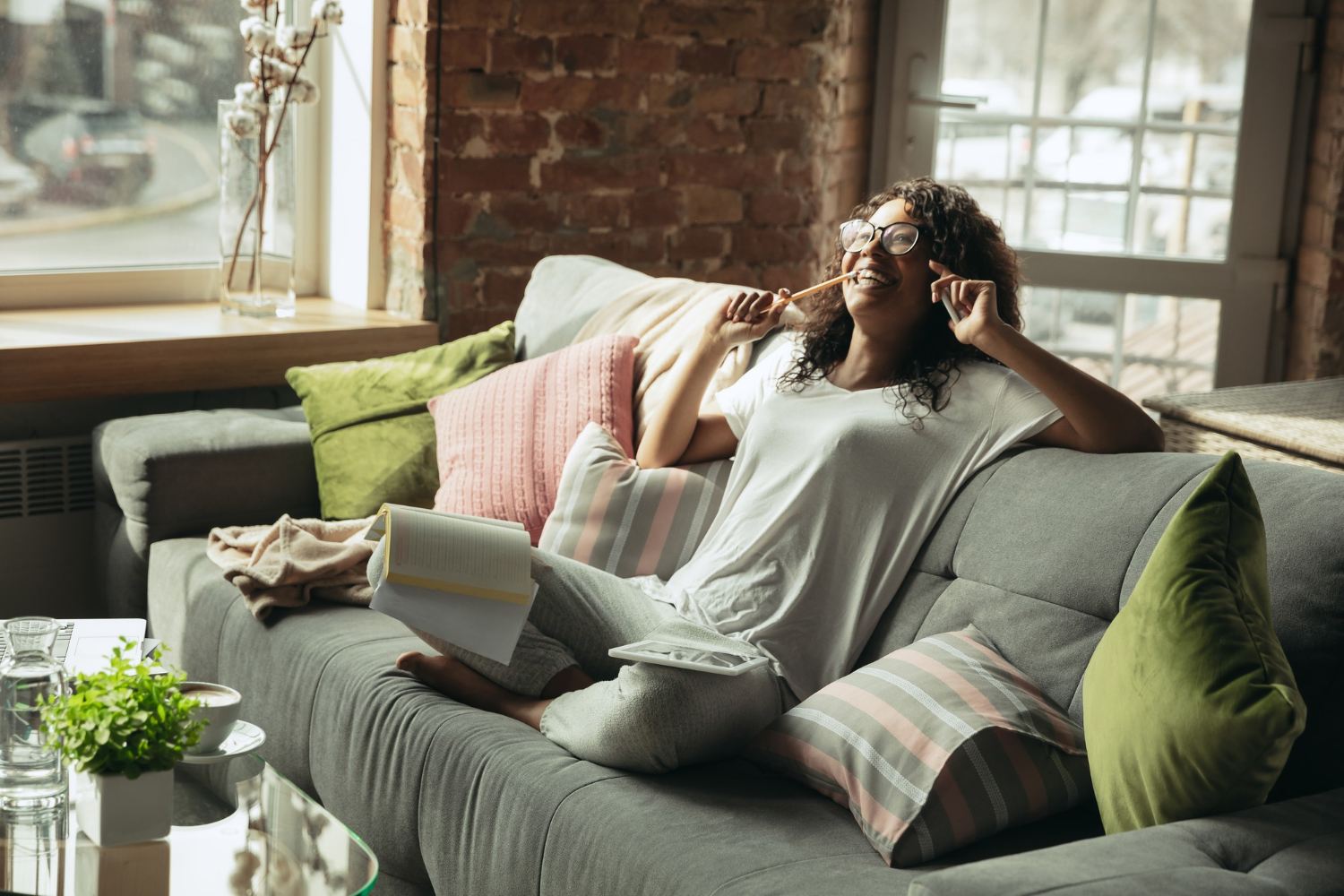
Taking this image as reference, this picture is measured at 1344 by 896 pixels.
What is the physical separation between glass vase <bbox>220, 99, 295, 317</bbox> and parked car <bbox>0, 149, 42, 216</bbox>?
420 mm

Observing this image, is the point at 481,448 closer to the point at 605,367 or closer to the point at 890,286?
the point at 605,367

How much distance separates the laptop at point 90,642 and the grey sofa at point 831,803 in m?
0.25

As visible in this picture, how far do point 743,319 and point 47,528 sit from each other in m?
1.65

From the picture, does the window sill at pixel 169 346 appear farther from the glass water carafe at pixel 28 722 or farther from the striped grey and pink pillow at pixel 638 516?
the glass water carafe at pixel 28 722

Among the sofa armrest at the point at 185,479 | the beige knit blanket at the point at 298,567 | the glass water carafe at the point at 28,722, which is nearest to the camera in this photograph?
the glass water carafe at the point at 28,722

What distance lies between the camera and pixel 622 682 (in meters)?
1.59

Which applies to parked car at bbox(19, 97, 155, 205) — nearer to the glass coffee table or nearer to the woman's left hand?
Result: the glass coffee table

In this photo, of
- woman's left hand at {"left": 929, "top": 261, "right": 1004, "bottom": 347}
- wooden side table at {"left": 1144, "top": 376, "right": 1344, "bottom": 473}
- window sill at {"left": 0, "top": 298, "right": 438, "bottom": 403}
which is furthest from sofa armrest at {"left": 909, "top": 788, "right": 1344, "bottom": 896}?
window sill at {"left": 0, "top": 298, "right": 438, "bottom": 403}

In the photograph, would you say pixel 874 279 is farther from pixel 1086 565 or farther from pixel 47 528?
pixel 47 528

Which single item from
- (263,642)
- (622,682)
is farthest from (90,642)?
(622,682)

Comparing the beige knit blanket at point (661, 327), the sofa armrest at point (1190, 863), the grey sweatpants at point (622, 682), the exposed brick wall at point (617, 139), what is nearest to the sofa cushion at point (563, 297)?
the beige knit blanket at point (661, 327)

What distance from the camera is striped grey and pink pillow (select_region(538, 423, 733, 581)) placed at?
214 cm

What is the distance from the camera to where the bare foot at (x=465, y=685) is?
176 centimetres

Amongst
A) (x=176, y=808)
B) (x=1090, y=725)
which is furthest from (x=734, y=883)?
(x=176, y=808)
